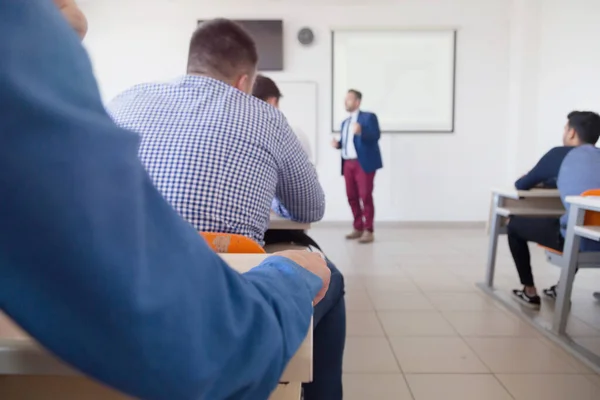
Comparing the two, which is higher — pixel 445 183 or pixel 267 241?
pixel 267 241

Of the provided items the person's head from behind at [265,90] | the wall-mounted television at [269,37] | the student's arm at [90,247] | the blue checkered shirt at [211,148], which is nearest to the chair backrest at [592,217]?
the person's head from behind at [265,90]

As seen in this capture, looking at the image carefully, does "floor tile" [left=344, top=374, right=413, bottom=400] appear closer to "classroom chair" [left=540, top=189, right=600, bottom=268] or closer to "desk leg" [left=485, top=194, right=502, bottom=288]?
"classroom chair" [left=540, top=189, right=600, bottom=268]

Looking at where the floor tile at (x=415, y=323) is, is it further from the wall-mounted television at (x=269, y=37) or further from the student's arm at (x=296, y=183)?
the wall-mounted television at (x=269, y=37)

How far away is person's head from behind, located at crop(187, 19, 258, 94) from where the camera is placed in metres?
1.27

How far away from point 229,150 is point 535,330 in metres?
2.05

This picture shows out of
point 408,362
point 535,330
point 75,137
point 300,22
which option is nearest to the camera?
point 75,137

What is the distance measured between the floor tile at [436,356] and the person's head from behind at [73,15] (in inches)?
72.5

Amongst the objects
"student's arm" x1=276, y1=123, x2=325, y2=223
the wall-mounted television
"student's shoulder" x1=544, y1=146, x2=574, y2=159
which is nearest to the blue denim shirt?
"student's shoulder" x1=544, y1=146, x2=574, y2=159

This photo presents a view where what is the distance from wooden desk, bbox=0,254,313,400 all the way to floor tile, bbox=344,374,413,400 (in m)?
1.23

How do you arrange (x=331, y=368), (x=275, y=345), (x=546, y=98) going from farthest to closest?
(x=546, y=98)
(x=331, y=368)
(x=275, y=345)

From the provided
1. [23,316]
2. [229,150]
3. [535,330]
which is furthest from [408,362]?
[23,316]

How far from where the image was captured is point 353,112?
5.36 metres

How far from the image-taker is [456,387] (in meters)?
1.86

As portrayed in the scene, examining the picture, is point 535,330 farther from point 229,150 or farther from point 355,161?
point 355,161
